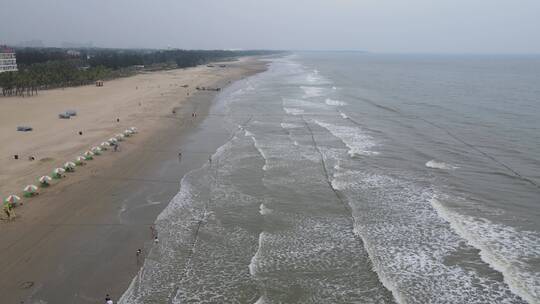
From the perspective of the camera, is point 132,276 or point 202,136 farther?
point 202,136

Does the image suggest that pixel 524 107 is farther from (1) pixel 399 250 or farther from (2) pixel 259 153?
(1) pixel 399 250

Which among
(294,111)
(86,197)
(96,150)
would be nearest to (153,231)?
(86,197)

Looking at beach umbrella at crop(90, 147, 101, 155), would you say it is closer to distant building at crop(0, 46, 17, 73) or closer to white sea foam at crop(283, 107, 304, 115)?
white sea foam at crop(283, 107, 304, 115)

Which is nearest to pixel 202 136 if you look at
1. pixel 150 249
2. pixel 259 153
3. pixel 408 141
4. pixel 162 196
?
pixel 259 153

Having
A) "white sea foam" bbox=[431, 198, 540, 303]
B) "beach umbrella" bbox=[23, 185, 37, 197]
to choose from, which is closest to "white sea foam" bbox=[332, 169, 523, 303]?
"white sea foam" bbox=[431, 198, 540, 303]

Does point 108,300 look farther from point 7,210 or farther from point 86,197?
point 86,197

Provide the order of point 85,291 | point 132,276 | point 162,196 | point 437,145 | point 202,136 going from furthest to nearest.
→ point 202,136, point 437,145, point 162,196, point 132,276, point 85,291

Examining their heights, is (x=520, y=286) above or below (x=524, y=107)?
below
